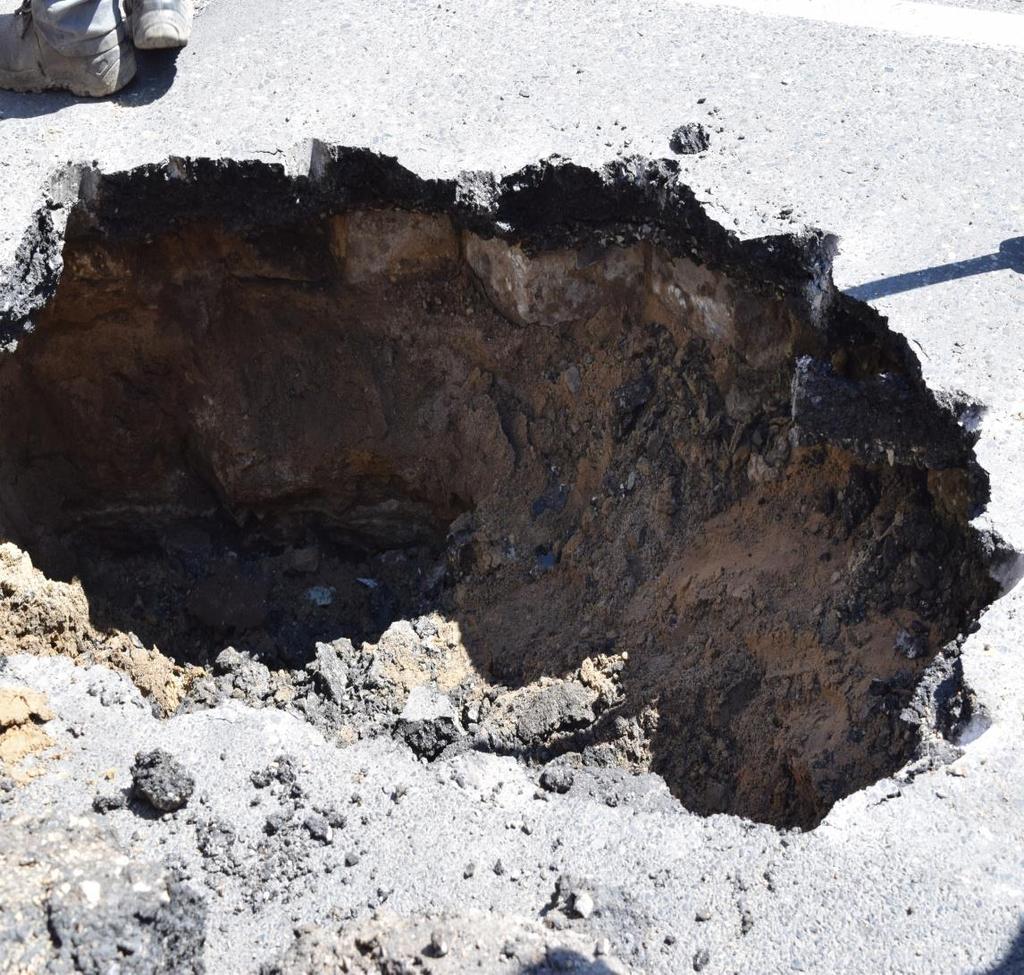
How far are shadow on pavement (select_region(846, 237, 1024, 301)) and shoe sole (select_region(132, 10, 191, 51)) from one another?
3.59 m

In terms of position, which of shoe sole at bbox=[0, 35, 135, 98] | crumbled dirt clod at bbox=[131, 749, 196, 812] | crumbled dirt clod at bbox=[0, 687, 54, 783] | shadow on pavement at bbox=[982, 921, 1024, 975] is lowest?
crumbled dirt clod at bbox=[0, 687, 54, 783]

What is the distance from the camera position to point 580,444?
20.5 feet

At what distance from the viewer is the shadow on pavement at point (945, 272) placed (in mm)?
4859

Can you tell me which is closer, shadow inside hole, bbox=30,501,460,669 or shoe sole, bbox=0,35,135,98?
shoe sole, bbox=0,35,135,98

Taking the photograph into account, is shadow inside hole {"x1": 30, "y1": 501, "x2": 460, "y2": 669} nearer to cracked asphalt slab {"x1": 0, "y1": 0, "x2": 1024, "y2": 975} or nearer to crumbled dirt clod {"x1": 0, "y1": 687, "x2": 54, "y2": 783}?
crumbled dirt clod {"x1": 0, "y1": 687, "x2": 54, "y2": 783}

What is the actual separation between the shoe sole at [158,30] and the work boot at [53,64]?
0.11 metres

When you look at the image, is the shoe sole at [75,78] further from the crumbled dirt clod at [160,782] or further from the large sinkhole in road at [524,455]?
the crumbled dirt clod at [160,782]

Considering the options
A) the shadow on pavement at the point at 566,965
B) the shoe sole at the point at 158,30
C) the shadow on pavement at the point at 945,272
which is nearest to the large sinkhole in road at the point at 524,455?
the shadow on pavement at the point at 945,272

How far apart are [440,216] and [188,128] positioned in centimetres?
127

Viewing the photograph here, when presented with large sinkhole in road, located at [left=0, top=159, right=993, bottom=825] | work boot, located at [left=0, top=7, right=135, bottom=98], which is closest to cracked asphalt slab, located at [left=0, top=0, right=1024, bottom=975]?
work boot, located at [left=0, top=7, right=135, bottom=98]

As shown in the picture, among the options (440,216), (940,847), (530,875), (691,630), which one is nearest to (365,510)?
(440,216)

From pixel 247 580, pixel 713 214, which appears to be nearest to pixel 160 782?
pixel 247 580

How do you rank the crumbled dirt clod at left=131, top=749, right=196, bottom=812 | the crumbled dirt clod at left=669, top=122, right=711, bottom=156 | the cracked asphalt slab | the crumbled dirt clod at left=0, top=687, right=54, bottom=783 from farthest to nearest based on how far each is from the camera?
the crumbled dirt clod at left=669, top=122, right=711, bottom=156
the crumbled dirt clod at left=0, top=687, right=54, bottom=783
the crumbled dirt clod at left=131, top=749, right=196, bottom=812
the cracked asphalt slab

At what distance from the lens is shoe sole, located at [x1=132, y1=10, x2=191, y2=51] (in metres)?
5.98
